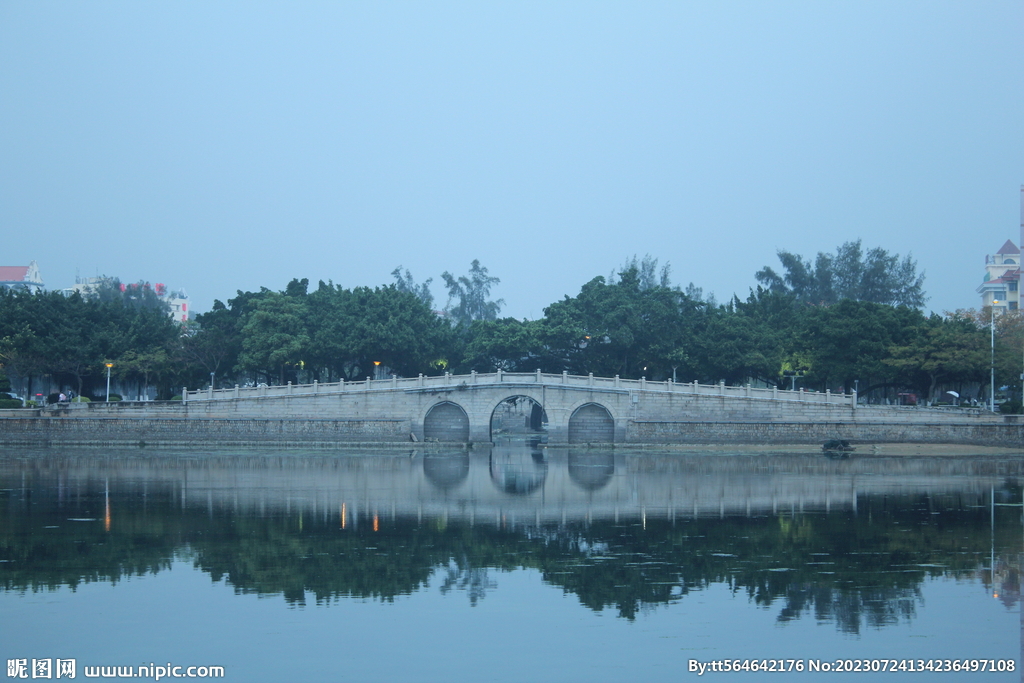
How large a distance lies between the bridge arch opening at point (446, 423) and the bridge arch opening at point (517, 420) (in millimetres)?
9247

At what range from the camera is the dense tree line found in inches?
2058

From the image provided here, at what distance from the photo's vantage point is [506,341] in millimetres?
56844

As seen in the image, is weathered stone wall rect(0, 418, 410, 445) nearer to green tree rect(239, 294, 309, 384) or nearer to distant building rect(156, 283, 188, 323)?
green tree rect(239, 294, 309, 384)

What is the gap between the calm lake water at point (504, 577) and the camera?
1247 cm

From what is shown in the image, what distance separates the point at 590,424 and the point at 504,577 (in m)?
33.6

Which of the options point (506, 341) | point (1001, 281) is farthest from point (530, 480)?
point (1001, 281)

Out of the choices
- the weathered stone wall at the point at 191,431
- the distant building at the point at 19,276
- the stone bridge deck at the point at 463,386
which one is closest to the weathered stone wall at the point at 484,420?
the weathered stone wall at the point at 191,431

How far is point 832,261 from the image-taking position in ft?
297

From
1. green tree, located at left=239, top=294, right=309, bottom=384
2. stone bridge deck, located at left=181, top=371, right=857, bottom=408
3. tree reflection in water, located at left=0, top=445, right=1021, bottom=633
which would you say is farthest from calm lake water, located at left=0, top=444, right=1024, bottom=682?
green tree, located at left=239, top=294, right=309, bottom=384

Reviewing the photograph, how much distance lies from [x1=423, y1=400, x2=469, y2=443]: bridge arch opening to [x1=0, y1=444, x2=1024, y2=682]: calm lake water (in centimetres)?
1944

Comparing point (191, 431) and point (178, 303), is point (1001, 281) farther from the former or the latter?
point (178, 303)

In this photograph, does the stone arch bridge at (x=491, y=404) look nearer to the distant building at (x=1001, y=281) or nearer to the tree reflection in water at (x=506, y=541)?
the tree reflection in water at (x=506, y=541)

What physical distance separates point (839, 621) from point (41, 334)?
48.5 metres

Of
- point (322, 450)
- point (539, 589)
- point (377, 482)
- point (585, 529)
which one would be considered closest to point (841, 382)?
point (322, 450)
